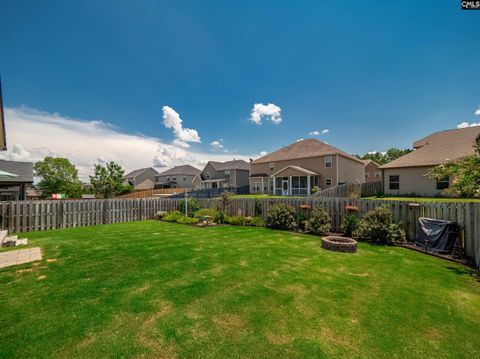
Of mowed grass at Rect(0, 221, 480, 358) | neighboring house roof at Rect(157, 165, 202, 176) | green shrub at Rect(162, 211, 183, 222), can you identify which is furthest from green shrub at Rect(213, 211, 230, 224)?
neighboring house roof at Rect(157, 165, 202, 176)

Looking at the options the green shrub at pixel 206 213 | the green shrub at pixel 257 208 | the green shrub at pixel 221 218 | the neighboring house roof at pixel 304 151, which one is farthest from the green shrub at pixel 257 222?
the neighboring house roof at pixel 304 151

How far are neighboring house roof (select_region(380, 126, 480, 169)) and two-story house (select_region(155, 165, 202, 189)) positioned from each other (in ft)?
136

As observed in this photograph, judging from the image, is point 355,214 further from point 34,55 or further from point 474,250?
point 34,55

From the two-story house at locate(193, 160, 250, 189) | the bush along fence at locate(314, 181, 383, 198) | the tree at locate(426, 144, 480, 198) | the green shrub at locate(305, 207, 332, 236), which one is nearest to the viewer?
the tree at locate(426, 144, 480, 198)

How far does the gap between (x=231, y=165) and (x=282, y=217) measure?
34.8 metres

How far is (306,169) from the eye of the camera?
29906mm

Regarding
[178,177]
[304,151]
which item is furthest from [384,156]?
[178,177]

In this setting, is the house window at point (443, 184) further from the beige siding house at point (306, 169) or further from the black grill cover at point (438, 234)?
the black grill cover at point (438, 234)

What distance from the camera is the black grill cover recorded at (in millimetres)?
6105

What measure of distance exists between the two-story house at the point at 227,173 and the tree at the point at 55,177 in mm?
23756

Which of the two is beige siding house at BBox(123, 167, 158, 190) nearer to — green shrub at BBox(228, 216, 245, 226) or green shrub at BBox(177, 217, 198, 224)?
green shrub at BBox(177, 217, 198, 224)

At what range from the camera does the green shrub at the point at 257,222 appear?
11.1m

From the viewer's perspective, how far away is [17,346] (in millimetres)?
2312

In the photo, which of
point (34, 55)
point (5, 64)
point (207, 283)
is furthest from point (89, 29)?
point (207, 283)
